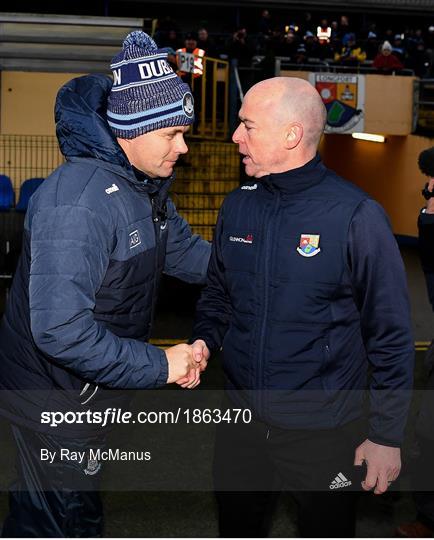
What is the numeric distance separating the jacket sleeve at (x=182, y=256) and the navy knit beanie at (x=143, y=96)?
0.73m

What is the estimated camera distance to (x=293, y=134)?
2.80 meters

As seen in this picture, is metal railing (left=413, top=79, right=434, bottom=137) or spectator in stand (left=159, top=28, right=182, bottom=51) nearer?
metal railing (left=413, top=79, right=434, bottom=137)

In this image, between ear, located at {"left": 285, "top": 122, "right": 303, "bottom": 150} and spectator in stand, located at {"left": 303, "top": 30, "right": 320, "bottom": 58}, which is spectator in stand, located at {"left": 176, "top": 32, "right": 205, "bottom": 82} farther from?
ear, located at {"left": 285, "top": 122, "right": 303, "bottom": 150}

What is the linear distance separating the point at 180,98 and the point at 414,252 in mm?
15795

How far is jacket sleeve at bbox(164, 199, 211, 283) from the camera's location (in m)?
3.52

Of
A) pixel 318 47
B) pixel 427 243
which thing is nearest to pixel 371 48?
pixel 318 47

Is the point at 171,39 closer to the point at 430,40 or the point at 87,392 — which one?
the point at 430,40

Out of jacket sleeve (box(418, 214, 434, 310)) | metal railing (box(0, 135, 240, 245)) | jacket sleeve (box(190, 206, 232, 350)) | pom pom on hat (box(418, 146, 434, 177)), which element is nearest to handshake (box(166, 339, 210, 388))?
jacket sleeve (box(190, 206, 232, 350))

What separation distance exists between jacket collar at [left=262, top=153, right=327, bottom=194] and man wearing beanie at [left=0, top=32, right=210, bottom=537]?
1.36 feet

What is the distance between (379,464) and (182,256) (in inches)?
52.9

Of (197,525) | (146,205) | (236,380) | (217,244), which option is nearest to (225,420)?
(236,380)

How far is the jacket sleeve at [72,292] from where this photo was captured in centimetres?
249

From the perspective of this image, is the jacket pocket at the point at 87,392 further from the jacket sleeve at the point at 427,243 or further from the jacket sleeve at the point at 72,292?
the jacket sleeve at the point at 427,243

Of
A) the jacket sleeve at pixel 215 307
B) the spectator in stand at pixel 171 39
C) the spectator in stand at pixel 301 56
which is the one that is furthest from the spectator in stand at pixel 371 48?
the jacket sleeve at pixel 215 307
